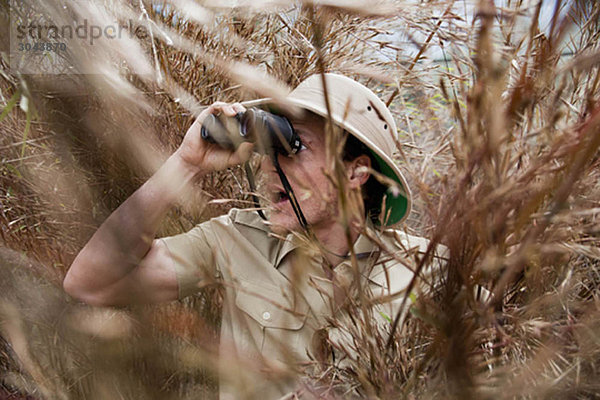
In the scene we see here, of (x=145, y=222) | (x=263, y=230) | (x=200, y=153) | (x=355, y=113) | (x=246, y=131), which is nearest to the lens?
(x=145, y=222)

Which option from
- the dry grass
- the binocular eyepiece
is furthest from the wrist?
the dry grass

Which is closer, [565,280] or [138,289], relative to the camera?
[138,289]

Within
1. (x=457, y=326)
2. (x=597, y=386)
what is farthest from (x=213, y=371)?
(x=597, y=386)

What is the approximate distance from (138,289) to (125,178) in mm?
117

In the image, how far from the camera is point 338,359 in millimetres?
765

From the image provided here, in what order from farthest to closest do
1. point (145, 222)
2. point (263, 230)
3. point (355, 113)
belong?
point (263, 230) < point (355, 113) < point (145, 222)

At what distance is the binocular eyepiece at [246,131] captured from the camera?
121 centimetres

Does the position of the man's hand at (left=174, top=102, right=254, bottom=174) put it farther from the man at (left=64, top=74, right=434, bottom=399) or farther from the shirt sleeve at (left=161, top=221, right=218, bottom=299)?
the shirt sleeve at (left=161, top=221, right=218, bottom=299)

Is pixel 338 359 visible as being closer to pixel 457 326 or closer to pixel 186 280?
pixel 457 326

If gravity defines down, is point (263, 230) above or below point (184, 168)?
below

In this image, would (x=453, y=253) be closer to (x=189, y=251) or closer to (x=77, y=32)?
(x=77, y=32)

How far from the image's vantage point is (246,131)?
1278mm

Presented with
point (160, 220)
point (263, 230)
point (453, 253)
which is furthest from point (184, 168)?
point (453, 253)

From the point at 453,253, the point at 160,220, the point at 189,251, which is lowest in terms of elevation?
the point at 189,251
